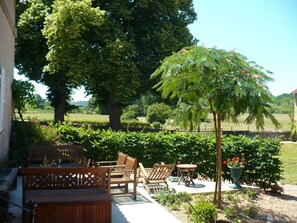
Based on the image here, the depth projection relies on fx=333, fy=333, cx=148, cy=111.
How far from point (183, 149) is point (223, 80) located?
5.38 m

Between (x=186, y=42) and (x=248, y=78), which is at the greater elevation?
(x=186, y=42)

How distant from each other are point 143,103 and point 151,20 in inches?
2375

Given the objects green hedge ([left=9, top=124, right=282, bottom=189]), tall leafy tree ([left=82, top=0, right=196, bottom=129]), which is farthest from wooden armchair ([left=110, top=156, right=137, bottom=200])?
tall leafy tree ([left=82, top=0, right=196, bottom=129])

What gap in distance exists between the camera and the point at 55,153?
38.2 ft

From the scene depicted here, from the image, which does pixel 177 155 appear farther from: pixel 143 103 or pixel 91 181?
pixel 143 103

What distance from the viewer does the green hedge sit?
493 inches

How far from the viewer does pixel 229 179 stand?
42.6ft

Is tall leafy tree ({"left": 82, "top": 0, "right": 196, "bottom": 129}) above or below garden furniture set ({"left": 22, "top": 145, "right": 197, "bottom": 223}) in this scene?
above

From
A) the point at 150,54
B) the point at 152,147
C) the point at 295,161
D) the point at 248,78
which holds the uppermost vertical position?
the point at 150,54

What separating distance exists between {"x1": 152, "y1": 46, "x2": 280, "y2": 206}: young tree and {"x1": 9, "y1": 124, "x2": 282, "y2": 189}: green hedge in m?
4.21

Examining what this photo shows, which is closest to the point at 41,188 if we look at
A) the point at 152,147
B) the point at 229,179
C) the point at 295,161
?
the point at 152,147

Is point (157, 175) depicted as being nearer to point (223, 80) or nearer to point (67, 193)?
point (223, 80)

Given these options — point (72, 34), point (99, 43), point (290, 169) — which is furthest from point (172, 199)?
point (99, 43)

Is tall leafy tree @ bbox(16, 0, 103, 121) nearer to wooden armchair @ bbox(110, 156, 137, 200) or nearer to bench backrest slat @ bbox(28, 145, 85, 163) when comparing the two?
bench backrest slat @ bbox(28, 145, 85, 163)
